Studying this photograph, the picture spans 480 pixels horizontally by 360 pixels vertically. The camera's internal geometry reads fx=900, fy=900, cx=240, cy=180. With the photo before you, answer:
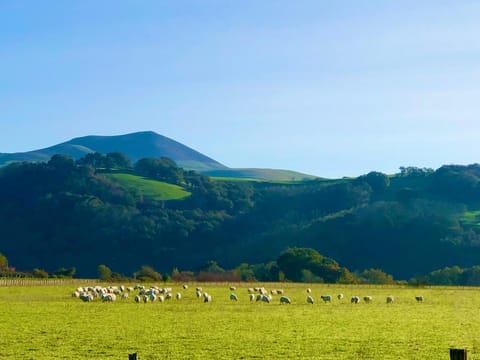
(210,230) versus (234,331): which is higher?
(234,331)

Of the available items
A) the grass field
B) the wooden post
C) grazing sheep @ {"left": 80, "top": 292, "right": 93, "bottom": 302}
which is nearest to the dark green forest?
grazing sheep @ {"left": 80, "top": 292, "right": 93, "bottom": 302}

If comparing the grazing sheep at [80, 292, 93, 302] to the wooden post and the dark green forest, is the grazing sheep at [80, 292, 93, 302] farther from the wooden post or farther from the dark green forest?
the dark green forest

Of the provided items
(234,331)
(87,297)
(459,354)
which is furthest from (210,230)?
(459,354)

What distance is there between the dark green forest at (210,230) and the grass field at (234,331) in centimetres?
10802

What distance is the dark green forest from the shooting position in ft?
529

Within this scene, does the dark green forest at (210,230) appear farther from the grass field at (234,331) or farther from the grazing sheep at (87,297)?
the grass field at (234,331)

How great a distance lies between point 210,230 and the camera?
7288 inches

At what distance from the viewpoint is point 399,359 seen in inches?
1000

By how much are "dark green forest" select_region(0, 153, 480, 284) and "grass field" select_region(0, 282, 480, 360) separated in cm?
10802

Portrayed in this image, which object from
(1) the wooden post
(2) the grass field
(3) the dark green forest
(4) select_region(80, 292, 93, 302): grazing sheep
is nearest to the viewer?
(1) the wooden post

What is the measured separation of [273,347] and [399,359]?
4.46 m

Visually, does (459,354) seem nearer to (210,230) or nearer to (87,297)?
(87,297)

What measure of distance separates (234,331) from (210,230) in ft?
499

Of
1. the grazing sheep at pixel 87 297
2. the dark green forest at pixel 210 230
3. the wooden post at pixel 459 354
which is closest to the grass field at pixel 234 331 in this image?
the grazing sheep at pixel 87 297
